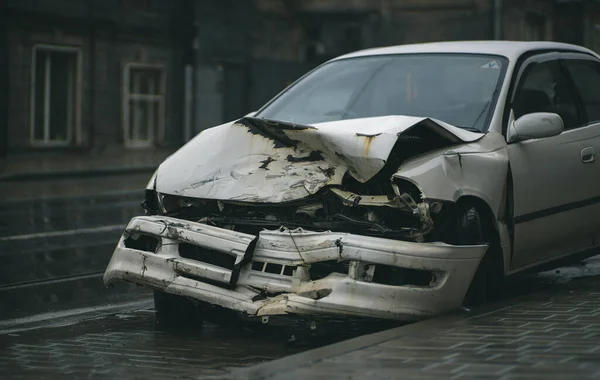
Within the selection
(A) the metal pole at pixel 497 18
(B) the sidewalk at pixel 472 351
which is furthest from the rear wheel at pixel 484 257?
(A) the metal pole at pixel 497 18

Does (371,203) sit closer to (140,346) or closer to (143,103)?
(140,346)

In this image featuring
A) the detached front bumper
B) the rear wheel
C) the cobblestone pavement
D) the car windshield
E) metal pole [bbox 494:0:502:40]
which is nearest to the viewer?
the cobblestone pavement

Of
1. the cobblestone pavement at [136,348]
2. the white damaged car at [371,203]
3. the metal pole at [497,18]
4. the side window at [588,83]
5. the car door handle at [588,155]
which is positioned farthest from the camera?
the metal pole at [497,18]

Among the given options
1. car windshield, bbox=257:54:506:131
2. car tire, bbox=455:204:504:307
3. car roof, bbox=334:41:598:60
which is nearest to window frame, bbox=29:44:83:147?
car roof, bbox=334:41:598:60

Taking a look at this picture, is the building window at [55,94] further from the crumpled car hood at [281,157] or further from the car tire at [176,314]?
the crumpled car hood at [281,157]

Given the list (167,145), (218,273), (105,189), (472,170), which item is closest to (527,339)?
(472,170)

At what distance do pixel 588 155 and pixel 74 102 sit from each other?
23323 mm

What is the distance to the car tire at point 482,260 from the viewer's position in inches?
253

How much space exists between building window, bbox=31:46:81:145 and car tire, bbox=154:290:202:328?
2210 centimetres

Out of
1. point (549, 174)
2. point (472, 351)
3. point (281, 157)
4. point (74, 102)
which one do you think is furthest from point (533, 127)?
point (74, 102)

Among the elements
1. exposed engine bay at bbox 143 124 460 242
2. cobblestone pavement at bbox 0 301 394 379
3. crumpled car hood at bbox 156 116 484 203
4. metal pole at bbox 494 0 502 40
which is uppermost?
metal pole at bbox 494 0 502 40

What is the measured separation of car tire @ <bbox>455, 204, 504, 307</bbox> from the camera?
6.42 m

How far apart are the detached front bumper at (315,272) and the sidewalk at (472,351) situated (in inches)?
7.5

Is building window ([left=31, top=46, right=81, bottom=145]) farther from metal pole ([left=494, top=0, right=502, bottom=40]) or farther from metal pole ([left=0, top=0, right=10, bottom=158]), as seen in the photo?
metal pole ([left=494, top=0, right=502, bottom=40])
